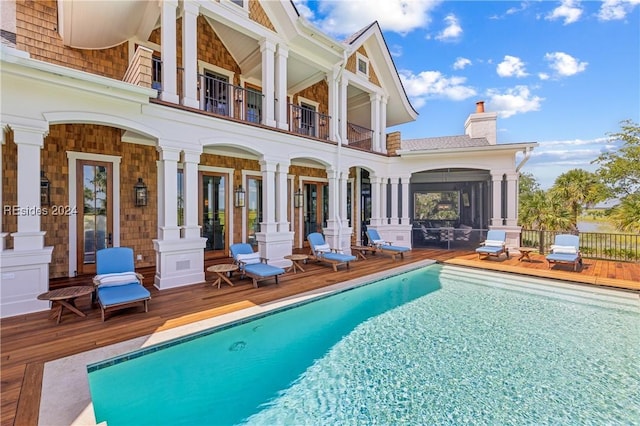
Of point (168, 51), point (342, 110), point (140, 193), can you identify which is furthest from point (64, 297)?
point (342, 110)

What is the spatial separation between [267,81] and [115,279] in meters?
6.28

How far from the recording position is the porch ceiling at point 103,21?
6.20m

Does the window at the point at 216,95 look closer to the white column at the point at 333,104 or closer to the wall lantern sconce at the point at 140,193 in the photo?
the wall lantern sconce at the point at 140,193

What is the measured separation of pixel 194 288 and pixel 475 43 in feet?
52.4

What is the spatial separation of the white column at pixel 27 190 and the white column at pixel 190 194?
245 cm

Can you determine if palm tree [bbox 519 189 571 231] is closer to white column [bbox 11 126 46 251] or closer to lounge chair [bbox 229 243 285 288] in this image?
lounge chair [bbox 229 243 285 288]

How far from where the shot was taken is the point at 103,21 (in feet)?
21.2

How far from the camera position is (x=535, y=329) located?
4.95m

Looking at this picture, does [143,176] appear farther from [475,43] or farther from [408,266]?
[475,43]

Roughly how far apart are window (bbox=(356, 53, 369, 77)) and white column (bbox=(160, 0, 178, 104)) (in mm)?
7285

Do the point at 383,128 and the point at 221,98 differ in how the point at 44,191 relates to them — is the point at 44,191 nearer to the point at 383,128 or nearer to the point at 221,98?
the point at 221,98

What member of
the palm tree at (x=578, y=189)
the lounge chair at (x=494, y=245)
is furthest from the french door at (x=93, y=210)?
the palm tree at (x=578, y=189)

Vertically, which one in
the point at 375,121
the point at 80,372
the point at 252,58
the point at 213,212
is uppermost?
the point at 252,58

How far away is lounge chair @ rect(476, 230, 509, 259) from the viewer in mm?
9861
